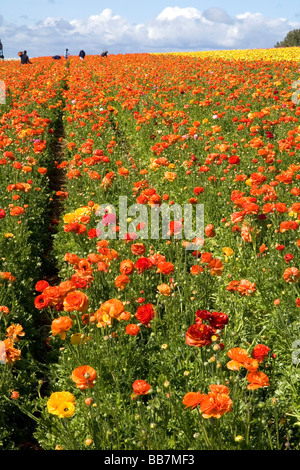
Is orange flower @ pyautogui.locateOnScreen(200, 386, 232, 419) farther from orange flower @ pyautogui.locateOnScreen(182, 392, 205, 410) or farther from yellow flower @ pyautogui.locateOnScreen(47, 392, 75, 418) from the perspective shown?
yellow flower @ pyautogui.locateOnScreen(47, 392, 75, 418)

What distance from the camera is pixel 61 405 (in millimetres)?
2217

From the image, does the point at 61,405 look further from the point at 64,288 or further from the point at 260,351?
the point at 260,351

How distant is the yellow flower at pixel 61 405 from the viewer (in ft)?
7.21

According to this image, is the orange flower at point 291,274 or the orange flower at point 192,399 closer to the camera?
the orange flower at point 192,399

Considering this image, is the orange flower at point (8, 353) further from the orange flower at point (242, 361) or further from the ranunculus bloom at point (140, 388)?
the orange flower at point (242, 361)

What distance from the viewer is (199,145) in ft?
27.8

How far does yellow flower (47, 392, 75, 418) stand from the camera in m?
2.20

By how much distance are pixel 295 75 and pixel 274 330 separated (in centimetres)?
1282

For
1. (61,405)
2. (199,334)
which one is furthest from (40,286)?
(199,334)

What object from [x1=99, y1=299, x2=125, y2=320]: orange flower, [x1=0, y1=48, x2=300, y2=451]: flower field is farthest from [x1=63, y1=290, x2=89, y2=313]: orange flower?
[x1=99, y1=299, x2=125, y2=320]: orange flower

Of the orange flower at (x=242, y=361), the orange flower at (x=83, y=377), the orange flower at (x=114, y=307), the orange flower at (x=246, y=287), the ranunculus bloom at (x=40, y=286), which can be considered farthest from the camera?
the orange flower at (x=246, y=287)

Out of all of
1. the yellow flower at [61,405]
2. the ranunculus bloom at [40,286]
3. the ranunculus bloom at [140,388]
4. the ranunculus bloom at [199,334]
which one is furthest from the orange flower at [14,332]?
the ranunculus bloom at [199,334]

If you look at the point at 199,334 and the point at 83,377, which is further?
the point at 83,377
